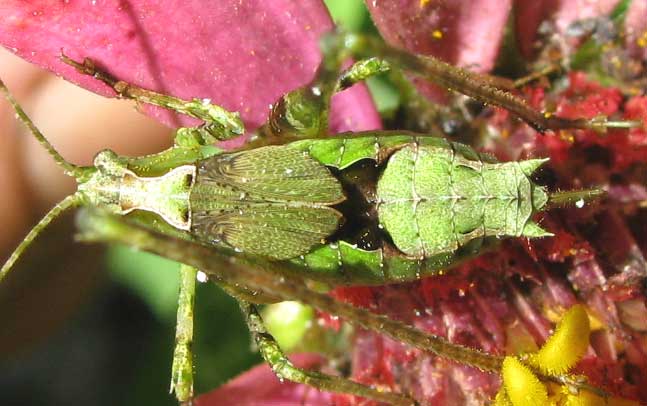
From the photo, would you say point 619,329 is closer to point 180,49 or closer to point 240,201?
point 240,201

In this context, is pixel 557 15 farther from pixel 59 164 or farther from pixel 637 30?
pixel 59 164

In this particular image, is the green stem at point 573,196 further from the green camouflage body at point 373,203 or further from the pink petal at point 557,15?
the pink petal at point 557,15

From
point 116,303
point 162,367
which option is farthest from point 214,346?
point 116,303

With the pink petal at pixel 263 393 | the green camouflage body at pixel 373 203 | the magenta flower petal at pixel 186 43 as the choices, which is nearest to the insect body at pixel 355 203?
the green camouflage body at pixel 373 203

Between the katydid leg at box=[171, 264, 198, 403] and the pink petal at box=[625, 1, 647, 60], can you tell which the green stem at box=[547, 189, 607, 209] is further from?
the katydid leg at box=[171, 264, 198, 403]

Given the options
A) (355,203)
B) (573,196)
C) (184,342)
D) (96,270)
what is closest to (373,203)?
(355,203)
